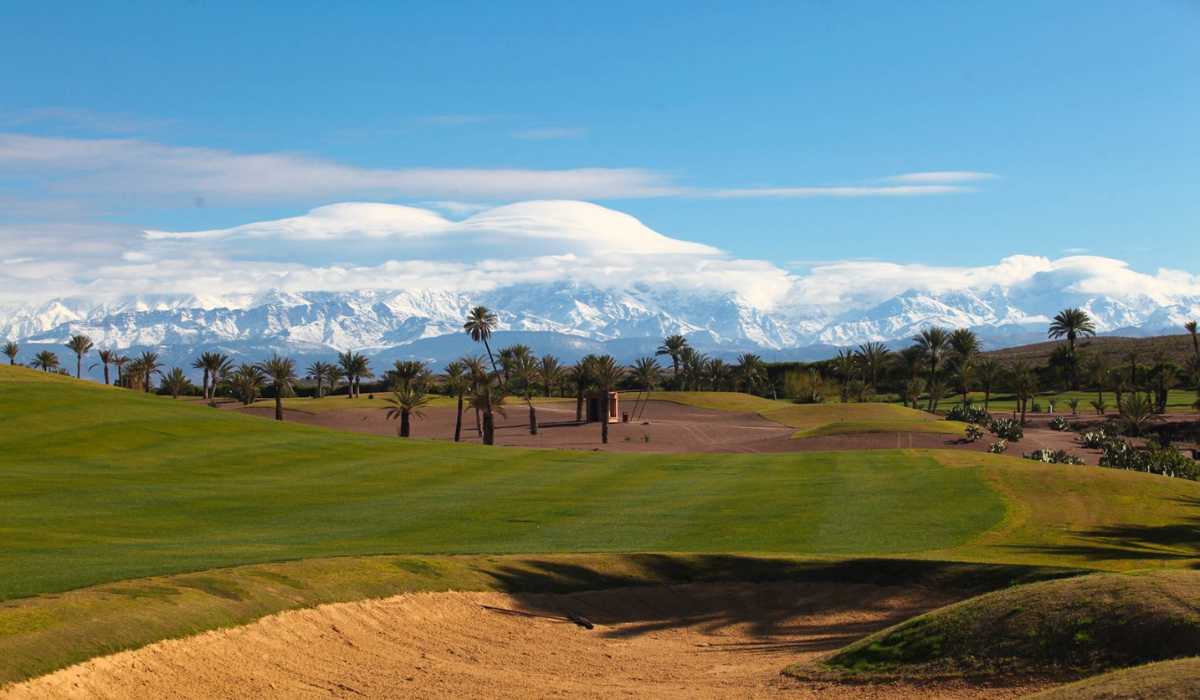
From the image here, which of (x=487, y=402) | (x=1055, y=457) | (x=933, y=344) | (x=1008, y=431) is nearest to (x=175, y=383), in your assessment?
(x=487, y=402)

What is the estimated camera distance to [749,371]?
126000 millimetres

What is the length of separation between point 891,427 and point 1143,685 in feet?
190

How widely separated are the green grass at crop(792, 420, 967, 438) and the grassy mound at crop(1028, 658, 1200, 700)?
5580 centimetres

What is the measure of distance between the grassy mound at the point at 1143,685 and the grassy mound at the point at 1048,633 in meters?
1.24

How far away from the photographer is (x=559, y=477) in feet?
130

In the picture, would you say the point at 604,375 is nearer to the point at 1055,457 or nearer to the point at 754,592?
the point at 1055,457

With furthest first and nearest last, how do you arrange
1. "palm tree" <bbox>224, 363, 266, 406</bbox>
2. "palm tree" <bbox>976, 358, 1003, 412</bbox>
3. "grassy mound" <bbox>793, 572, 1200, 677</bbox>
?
"palm tree" <bbox>224, 363, 266, 406</bbox>, "palm tree" <bbox>976, 358, 1003, 412</bbox>, "grassy mound" <bbox>793, 572, 1200, 677</bbox>

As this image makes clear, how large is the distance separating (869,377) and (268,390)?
250ft

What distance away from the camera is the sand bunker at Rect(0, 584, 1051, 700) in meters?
11.4

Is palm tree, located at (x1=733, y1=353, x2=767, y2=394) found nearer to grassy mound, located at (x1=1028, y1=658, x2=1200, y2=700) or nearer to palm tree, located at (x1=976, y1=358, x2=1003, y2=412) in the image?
palm tree, located at (x1=976, y1=358, x2=1003, y2=412)

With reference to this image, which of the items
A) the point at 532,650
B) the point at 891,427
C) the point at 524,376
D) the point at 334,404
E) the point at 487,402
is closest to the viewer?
the point at 532,650

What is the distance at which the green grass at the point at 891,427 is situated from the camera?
63812mm

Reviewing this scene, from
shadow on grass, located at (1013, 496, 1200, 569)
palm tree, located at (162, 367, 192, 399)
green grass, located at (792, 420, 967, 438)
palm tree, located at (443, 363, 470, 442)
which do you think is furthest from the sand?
palm tree, located at (162, 367, 192, 399)

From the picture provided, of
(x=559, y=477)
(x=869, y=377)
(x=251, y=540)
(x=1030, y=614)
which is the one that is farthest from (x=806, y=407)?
(x=1030, y=614)
